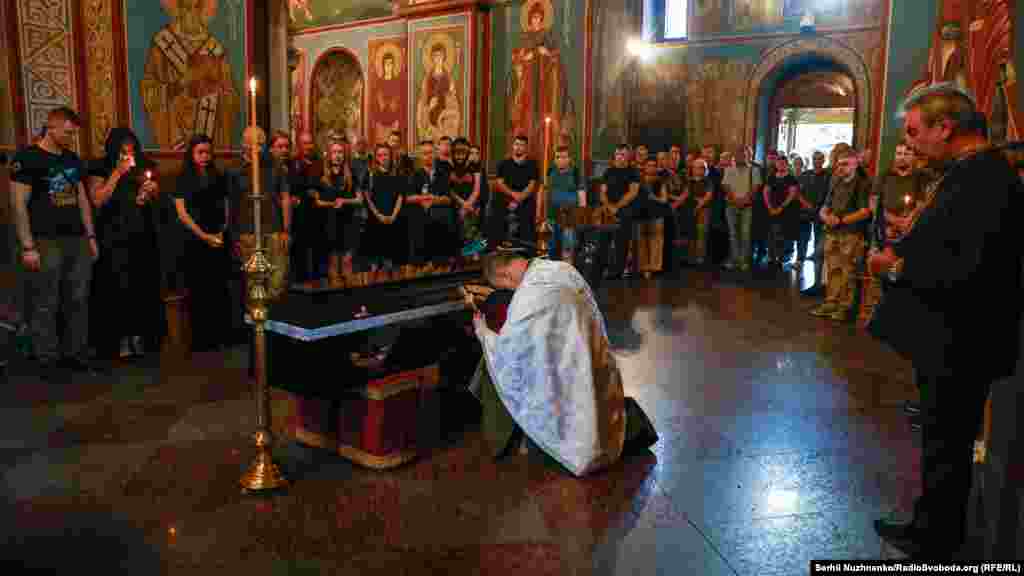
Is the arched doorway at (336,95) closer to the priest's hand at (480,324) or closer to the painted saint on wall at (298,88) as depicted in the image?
the painted saint on wall at (298,88)

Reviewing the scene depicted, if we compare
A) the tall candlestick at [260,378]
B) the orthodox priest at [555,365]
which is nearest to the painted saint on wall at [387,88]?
the orthodox priest at [555,365]

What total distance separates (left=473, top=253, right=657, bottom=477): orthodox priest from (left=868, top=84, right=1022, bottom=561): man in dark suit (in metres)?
1.38

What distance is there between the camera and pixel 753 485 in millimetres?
3768

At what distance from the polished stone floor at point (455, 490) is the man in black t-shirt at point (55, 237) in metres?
0.31

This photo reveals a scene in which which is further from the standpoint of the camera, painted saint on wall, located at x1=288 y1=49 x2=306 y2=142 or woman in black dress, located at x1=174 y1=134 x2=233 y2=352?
painted saint on wall, located at x1=288 y1=49 x2=306 y2=142

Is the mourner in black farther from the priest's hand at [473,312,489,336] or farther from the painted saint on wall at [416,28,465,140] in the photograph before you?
the painted saint on wall at [416,28,465,140]

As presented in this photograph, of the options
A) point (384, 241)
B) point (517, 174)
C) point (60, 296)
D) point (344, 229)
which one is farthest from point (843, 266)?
point (60, 296)

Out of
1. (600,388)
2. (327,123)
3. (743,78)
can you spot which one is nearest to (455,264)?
(600,388)

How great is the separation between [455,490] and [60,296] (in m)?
3.54

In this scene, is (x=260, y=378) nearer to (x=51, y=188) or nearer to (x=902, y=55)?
(x=51, y=188)

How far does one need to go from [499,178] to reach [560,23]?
448 cm

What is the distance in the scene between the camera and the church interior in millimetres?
3146

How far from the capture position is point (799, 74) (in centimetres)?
1902

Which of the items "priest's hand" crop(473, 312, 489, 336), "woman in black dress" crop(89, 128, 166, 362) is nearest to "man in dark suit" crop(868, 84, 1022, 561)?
"priest's hand" crop(473, 312, 489, 336)
